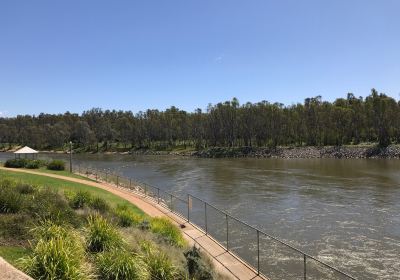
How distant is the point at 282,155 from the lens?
10381cm

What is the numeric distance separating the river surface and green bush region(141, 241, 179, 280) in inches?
305

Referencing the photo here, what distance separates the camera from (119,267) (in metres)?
11.3

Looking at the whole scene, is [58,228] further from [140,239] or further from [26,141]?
[26,141]

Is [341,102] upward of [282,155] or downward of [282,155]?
upward

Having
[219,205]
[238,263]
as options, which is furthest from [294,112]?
[238,263]

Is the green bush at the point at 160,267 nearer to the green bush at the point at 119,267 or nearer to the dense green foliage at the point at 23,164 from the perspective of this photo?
the green bush at the point at 119,267

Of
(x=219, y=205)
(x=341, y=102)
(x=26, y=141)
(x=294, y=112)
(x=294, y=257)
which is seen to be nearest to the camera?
(x=294, y=257)

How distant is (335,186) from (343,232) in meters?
20.4

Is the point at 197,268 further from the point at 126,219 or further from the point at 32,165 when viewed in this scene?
the point at 32,165

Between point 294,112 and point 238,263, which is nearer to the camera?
point 238,263

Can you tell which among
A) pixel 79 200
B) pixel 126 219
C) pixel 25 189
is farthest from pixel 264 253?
pixel 25 189

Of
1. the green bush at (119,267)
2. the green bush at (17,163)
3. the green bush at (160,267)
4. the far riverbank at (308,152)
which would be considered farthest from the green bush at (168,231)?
the far riverbank at (308,152)

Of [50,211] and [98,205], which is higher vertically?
[50,211]

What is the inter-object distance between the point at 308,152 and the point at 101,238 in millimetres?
93479
